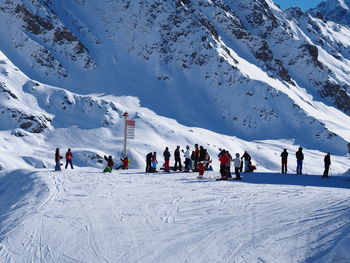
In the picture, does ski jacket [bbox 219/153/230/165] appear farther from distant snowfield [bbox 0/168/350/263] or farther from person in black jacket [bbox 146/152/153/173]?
person in black jacket [bbox 146/152/153/173]

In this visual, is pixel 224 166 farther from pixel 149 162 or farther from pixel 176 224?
pixel 176 224

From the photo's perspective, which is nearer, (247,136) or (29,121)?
(29,121)

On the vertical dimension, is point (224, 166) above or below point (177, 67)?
below

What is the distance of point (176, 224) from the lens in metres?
13.0

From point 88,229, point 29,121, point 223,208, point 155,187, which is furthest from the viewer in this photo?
point 29,121

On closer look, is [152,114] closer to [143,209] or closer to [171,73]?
[171,73]

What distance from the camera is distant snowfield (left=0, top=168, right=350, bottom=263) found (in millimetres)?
10969

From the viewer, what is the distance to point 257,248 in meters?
10.9

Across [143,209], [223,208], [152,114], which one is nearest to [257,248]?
[223,208]

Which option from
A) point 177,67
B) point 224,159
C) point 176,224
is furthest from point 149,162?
point 177,67

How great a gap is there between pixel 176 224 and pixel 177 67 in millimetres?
75796

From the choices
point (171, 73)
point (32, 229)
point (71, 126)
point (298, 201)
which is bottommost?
point (32, 229)

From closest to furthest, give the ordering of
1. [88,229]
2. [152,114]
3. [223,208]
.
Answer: [88,229], [223,208], [152,114]

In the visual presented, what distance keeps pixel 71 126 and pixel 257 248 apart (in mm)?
52933
